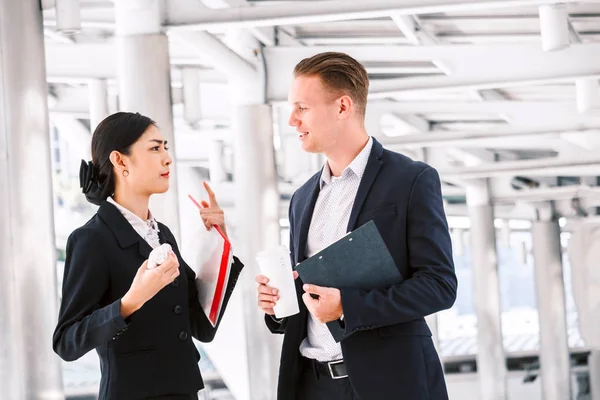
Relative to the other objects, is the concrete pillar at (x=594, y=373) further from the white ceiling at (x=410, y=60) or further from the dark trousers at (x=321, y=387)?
the dark trousers at (x=321, y=387)

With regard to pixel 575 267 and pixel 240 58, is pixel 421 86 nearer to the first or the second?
pixel 240 58

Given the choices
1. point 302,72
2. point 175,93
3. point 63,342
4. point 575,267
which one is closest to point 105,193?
point 63,342

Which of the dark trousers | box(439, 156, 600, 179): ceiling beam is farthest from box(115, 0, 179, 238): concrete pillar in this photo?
box(439, 156, 600, 179): ceiling beam

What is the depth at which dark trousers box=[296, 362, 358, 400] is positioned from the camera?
9.23ft

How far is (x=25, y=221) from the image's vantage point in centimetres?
439

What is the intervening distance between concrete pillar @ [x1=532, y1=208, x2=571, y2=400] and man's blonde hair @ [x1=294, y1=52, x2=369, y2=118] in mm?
18445

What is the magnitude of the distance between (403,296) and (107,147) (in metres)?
0.89

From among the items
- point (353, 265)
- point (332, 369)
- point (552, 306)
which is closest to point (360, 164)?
point (353, 265)

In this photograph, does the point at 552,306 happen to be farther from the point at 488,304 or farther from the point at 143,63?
the point at 143,63

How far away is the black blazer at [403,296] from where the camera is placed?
8.84 feet

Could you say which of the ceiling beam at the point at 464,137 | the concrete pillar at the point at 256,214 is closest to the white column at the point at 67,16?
the concrete pillar at the point at 256,214

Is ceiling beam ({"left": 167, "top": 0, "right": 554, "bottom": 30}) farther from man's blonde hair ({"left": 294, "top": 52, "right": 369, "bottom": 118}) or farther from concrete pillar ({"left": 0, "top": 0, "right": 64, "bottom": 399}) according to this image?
man's blonde hair ({"left": 294, "top": 52, "right": 369, "bottom": 118})

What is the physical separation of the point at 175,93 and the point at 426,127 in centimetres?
820

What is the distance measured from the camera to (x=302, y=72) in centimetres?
296
